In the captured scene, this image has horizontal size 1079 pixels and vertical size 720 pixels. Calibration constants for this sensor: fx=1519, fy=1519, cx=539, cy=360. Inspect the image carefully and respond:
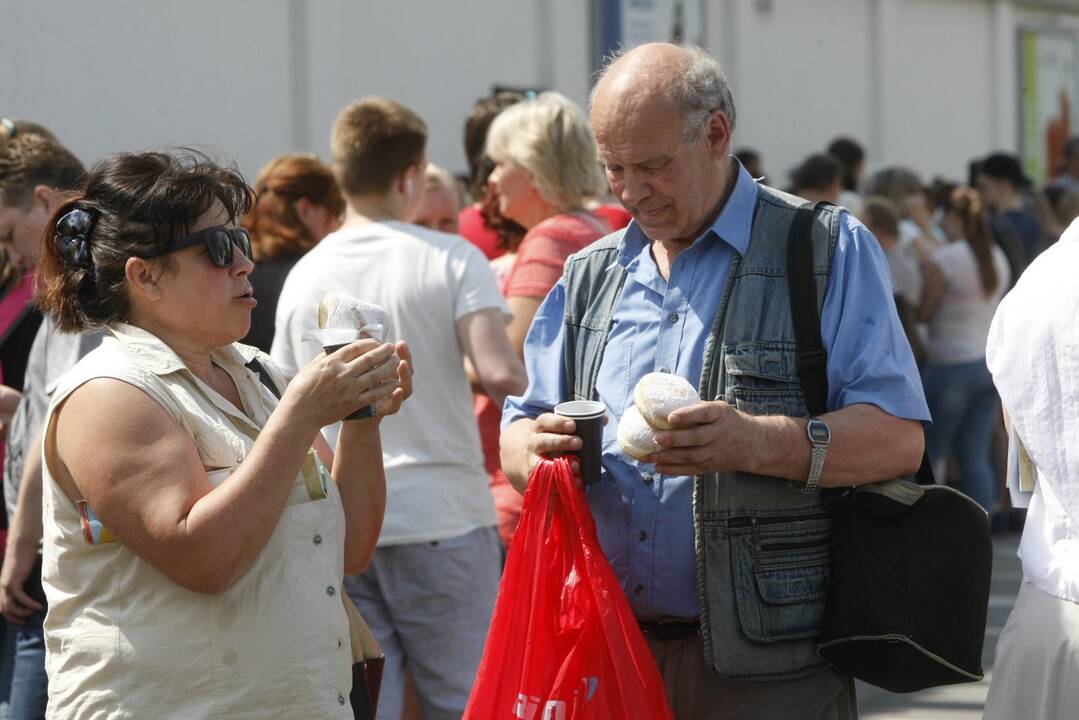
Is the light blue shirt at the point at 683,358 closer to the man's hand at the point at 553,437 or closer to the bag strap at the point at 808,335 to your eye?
the bag strap at the point at 808,335

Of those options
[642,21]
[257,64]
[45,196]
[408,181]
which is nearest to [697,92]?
[408,181]

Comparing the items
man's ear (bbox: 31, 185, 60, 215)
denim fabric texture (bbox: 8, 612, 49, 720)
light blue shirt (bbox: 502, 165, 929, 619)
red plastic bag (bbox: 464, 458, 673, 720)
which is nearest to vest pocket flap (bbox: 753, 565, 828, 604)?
light blue shirt (bbox: 502, 165, 929, 619)

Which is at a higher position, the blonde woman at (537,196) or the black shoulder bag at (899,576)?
the blonde woman at (537,196)

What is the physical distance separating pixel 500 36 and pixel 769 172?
13.0 feet

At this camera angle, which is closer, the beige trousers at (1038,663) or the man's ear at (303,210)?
the beige trousers at (1038,663)

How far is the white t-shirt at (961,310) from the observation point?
29.9 feet

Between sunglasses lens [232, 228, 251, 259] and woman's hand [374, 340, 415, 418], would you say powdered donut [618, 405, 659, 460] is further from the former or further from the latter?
sunglasses lens [232, 228, 251, 259]

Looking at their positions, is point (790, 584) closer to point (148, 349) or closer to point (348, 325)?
point (348, 325)

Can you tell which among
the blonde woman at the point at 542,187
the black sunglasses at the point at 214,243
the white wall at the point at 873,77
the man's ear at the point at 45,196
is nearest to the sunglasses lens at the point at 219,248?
the black sunglasses at the point at 214,243

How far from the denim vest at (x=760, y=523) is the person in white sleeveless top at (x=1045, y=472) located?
0.34m

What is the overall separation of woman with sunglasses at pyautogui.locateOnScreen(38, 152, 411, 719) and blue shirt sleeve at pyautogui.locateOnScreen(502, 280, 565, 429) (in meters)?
0.39

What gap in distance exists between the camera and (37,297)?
288cm

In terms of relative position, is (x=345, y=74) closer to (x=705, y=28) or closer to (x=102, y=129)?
(x=102, y=129)

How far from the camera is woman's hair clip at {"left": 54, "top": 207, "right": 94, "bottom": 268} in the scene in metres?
2.70
